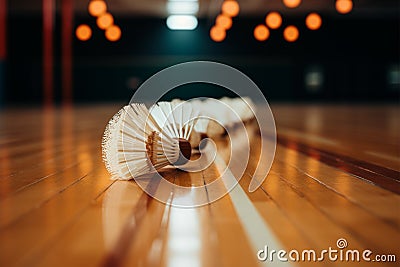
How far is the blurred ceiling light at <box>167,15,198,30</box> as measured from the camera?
1205 centimetres

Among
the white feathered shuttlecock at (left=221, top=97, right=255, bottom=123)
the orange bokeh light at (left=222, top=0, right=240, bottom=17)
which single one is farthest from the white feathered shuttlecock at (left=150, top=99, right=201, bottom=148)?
the orange bokeh light at (left=222, top=0, right=240, bottom=17)

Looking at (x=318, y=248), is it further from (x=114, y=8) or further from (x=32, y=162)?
(x=114, y=8)

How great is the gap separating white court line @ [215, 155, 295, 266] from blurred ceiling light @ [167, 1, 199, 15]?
8802mm

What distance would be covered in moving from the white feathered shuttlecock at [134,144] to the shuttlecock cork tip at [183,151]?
59 millimetres

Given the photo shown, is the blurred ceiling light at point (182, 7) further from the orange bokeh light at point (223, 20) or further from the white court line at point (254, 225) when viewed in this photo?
the white court line at point (254, 225)

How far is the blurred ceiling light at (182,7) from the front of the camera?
9.77 m

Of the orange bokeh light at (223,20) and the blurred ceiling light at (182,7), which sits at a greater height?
the blurred ceiling light at (182,7)

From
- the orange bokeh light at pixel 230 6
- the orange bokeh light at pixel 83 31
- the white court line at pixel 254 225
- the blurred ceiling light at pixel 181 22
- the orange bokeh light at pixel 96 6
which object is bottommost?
the white court line at pixel 254 225

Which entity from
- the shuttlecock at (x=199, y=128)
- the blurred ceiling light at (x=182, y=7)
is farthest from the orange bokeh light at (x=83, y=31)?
the shuttlecock at (x=199, y=128)

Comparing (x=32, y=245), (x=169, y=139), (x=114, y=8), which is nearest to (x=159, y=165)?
(x=169, y=139)

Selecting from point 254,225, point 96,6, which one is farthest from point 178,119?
point 96,6

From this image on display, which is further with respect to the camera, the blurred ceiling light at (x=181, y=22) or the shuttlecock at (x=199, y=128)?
the blurred ceiling light at (x=181, y=22)

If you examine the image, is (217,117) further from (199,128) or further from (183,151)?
(183,151)

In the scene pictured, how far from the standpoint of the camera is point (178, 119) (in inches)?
64.3
